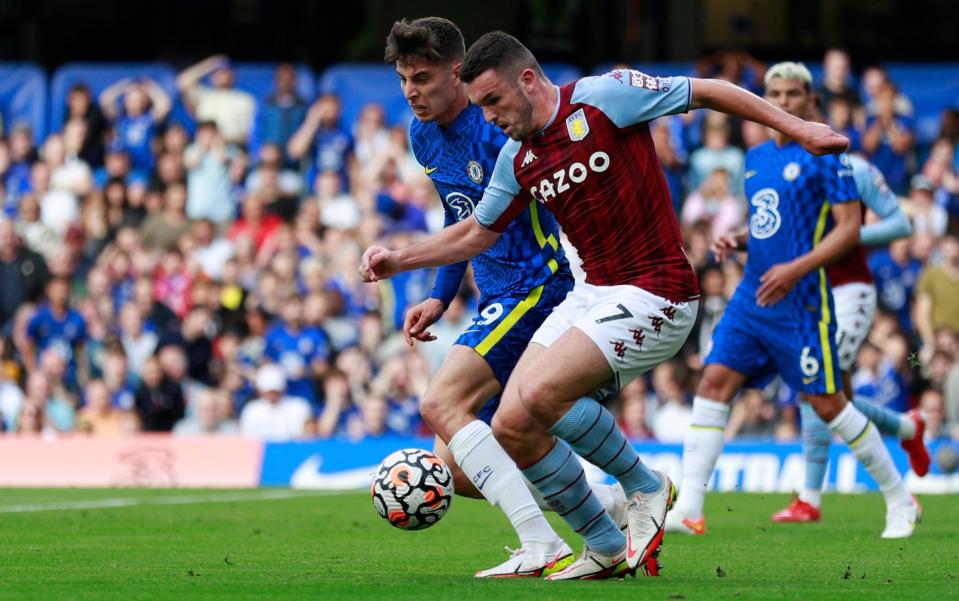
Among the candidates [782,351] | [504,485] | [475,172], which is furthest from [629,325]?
[782,351]

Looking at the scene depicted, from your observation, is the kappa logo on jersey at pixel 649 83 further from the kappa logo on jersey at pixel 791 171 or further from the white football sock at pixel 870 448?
the white football sock at pixel 870 448

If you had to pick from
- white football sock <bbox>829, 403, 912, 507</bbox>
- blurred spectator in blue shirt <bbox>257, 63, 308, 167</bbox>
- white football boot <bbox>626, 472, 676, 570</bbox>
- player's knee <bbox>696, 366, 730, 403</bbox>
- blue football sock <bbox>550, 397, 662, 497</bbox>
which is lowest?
blurred spectator in blue shirt <bbox>257, 63, 308, 167</bbox>

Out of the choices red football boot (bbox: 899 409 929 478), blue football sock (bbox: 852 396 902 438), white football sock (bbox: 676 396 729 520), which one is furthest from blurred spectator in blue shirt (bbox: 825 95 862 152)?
white football sock (bbox: 676 396 729 520)

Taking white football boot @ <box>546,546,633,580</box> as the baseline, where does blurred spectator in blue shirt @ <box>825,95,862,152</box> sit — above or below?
below

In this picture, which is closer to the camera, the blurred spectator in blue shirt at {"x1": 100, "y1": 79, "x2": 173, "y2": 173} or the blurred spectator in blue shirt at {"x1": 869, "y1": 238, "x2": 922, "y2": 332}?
the blurred spectator in blue shirt at {"x1": 869, "y1": 238, "x2": 922, "y2": 332}

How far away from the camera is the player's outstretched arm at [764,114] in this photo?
6.39m

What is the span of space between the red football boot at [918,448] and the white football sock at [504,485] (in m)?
4.68

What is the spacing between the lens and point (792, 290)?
31.8 ft

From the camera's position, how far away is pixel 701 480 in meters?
9.75

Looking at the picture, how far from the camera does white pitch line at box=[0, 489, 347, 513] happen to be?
11.5 meters

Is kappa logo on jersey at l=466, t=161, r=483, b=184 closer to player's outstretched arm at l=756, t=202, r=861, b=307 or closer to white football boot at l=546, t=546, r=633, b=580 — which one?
white football boot at l=546, t=546, r=633, b=580

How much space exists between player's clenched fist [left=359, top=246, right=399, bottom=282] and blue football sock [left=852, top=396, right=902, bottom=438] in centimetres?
477

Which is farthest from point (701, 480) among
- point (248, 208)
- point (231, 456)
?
point (248, 208)

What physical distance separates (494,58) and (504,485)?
1771mm
